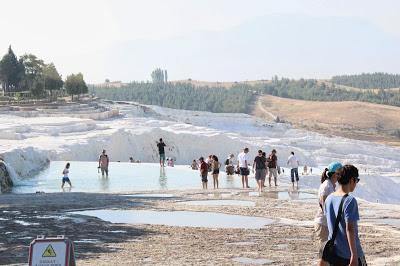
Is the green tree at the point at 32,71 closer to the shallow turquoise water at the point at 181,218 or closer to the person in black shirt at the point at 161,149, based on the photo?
the person in black shirt at the point at 161,149

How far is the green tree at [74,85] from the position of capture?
101 meters

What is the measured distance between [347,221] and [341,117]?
141 m

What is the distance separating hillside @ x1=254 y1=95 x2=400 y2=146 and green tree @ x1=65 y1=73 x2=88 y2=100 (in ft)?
131

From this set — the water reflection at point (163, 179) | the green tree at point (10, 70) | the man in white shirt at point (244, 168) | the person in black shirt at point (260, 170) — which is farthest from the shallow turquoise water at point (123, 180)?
the green tree at point (10, 70)

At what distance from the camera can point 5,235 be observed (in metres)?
13.6

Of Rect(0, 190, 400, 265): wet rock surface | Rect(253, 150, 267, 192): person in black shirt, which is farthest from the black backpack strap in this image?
Rect(253, 150, 267, 192): person in black shirt

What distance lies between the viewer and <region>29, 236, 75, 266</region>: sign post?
753cm

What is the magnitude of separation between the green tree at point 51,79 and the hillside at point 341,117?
42.0 meters

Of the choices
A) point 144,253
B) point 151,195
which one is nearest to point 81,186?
point 151,195

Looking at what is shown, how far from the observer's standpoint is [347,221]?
21.7 ft

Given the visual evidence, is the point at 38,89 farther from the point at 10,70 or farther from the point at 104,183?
the point at 104,183

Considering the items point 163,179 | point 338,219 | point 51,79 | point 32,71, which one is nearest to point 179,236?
point 338,219

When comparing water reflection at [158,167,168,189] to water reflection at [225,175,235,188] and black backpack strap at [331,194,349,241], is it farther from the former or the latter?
black backpack strap at [331,194,349,241]

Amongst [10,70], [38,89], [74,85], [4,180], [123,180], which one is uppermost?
[10,70]
